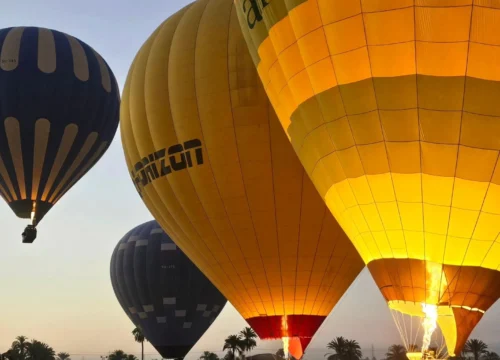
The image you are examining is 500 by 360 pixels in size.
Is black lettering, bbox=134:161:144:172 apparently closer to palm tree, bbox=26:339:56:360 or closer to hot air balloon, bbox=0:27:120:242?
hot air balloon, bbox=0:27:120:242

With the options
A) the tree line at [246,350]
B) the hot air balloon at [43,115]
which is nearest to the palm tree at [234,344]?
the tree line at [246,350]

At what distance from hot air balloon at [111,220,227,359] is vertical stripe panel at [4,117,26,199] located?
745 cm

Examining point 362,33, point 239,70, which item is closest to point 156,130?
point 239,70

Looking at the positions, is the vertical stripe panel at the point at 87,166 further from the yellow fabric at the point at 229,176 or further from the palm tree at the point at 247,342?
the palm tree at the point at 247,342

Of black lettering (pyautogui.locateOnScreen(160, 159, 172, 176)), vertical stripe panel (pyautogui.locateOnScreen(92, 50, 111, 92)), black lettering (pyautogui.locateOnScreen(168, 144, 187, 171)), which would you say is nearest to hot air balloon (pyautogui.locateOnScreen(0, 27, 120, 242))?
vertical stripe panel (pyautogui.locateOnScreen(92, 50, 111, 92))

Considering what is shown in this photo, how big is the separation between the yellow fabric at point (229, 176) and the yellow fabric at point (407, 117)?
11.7 ft

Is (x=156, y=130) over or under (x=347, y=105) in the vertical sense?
over

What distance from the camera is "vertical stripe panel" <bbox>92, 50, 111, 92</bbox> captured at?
2064 cm

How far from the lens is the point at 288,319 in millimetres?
13617

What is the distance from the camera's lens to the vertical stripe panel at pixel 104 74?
20641 mm

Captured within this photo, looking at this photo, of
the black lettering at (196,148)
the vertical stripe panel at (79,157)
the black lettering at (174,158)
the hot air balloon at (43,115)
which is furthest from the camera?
the vertical stripe panel at (79,157)

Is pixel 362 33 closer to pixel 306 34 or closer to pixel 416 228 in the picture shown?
pixel 306 34

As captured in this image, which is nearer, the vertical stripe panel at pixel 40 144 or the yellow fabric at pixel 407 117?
the yellow fabric at pixel 407 117

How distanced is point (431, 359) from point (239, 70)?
631 cm
